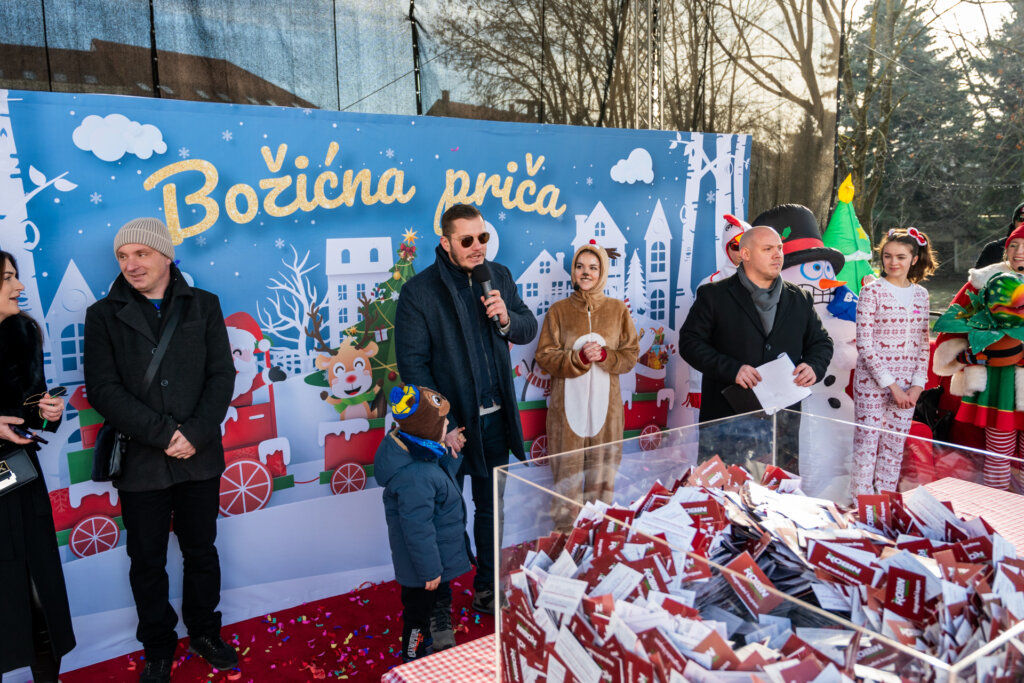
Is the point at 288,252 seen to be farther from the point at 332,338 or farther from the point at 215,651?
the point at 215,651

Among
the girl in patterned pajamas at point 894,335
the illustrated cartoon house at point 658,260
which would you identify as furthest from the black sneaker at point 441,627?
the girl in patterned pajamas at point 894,335

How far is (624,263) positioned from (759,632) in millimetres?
3090

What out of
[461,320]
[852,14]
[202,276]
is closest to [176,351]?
[202,276]

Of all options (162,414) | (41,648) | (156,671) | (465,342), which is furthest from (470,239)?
(41,648)

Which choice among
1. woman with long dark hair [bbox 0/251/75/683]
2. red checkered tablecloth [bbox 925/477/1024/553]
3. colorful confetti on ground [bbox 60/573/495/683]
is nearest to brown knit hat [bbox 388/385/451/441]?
colorful confetti on ground [bbox 60/573/495/683]

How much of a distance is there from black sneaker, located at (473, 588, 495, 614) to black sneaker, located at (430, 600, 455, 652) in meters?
0.37

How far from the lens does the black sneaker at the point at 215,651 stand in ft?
8.79

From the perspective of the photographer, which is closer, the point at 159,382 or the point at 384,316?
the point at 159,382

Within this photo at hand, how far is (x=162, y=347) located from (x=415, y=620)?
130 cm

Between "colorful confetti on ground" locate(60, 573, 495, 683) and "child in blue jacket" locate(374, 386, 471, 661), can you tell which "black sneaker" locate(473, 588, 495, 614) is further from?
"child in blue jacket" locate(374, 386, 471, 661)

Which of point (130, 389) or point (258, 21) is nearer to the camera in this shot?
point (130, 389)

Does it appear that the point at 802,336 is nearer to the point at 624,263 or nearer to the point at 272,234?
the point at 624,263

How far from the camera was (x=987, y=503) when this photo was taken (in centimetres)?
147

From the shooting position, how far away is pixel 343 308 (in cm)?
322
